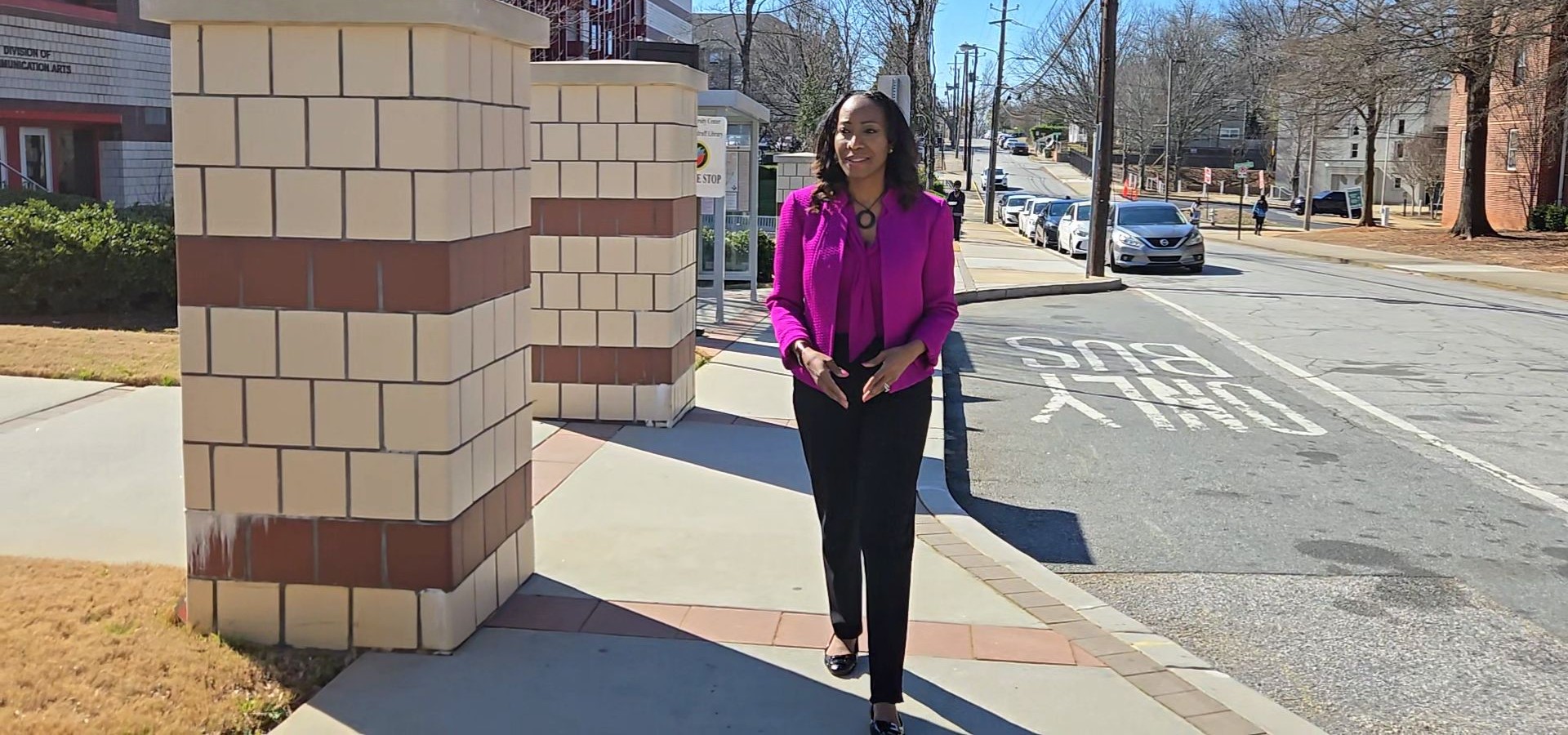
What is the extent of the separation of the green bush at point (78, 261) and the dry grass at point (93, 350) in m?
0.21

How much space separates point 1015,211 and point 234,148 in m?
46.5

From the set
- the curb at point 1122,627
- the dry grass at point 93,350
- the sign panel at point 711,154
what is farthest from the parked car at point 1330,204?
the curb at point 1122,627

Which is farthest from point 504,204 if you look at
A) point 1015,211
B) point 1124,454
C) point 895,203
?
point 1015,211

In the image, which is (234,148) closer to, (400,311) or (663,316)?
(400,311)

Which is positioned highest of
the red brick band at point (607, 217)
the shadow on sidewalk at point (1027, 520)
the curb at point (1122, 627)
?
the red brick band at point (607, 217)

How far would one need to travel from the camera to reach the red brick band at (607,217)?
8.30 metres

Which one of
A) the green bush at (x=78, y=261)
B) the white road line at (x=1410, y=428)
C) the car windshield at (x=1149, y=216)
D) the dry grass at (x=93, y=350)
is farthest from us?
the car windshield at (x=1149, y=216)

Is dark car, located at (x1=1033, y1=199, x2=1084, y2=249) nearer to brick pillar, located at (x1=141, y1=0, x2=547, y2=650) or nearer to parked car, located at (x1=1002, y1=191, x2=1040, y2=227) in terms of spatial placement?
parked car, located at (x1=1002, y1=191, x2=1040, y2=227)

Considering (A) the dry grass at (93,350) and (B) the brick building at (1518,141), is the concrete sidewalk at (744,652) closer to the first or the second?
(A) the dry grass at (93,350)

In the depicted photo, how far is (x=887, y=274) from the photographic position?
12.4ft

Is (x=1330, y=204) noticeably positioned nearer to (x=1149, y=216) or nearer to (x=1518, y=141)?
(x=1518, y=141)

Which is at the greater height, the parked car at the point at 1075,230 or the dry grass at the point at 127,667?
the parked car at the point at 1075,230

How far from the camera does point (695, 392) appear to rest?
9625 mm

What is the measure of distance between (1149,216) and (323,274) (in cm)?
2526
